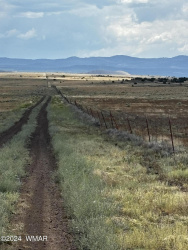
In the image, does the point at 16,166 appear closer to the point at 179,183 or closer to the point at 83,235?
the point at 179,183

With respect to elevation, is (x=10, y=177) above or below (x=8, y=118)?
above

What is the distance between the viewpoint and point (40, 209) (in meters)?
10.4

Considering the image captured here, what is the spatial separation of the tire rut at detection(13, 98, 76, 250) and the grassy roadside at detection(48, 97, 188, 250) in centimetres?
33

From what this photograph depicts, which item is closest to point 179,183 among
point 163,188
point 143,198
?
point 163,188

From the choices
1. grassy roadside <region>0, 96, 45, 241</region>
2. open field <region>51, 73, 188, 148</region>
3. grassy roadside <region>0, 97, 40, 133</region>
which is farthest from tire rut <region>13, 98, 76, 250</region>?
grassy roadside <region>0, 97, 40, 133</region>

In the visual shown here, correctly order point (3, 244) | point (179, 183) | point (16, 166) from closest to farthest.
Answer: point (3, 244)
point (179, 183)
point (16, 166)

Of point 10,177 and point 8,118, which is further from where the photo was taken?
point 8,118

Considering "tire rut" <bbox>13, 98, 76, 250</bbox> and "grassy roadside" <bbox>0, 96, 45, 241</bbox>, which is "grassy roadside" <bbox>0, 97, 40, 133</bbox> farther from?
"tire rut" <bbox>13, 98, 76, 250</bbox>

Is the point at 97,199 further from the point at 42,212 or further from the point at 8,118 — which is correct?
the point at 8,118

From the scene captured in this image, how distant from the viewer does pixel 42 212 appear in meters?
10.1

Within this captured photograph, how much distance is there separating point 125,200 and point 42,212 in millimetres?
2582

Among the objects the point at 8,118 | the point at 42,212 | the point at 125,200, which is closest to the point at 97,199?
the point at 125,200

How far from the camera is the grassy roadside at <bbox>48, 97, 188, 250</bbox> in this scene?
7.83m

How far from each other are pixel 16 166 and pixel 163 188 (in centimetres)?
670
